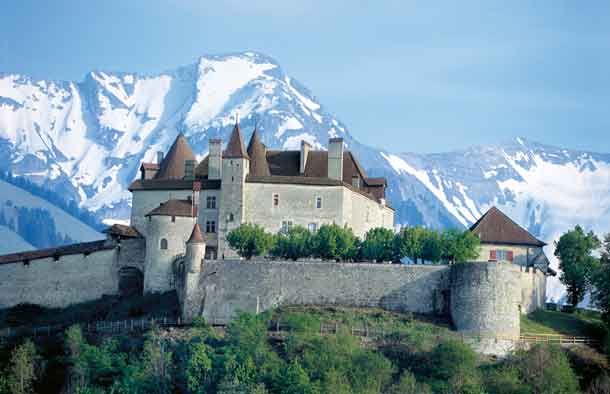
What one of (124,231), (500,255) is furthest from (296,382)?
(124,231)

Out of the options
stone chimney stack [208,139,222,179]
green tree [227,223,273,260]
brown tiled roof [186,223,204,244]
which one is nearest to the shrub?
green tree [227,223,273,260]

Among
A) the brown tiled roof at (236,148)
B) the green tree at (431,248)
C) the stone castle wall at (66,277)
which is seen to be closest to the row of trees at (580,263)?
the green tree at (431,248)

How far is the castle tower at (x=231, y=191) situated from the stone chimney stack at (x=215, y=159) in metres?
2.71

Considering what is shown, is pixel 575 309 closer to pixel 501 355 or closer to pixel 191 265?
pixel 501 355

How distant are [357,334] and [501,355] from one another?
33.4 ft

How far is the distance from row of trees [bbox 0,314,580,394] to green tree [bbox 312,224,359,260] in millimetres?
9529

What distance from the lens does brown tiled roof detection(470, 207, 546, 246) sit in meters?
99.4

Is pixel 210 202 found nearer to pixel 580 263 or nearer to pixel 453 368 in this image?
pixel 453 368

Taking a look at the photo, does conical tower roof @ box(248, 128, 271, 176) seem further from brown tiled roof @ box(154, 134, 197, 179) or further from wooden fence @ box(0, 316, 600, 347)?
wooden fence @ box(0, 316, 600, 347)

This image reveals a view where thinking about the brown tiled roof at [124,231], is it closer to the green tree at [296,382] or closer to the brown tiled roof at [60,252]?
the brown tiled roof at [60,252]

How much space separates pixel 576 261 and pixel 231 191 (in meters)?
29.3

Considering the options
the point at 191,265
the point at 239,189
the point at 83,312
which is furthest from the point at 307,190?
the point at 83,312

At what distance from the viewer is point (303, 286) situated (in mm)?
89938

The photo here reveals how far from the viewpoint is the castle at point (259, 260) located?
8775 cm
